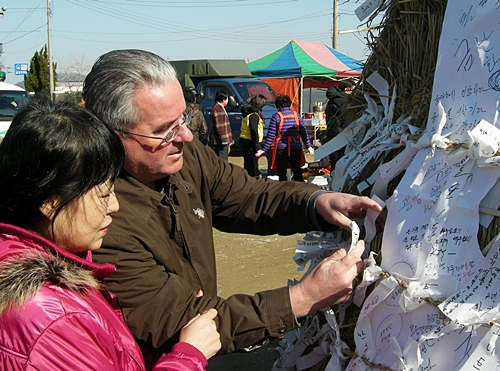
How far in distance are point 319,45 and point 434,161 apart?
48.8ft

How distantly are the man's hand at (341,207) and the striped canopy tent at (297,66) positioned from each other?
12503 mm

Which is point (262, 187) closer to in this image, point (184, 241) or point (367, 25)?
point (184, 241)

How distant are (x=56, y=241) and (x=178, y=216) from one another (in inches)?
29.6

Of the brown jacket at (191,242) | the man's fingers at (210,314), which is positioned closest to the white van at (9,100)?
the brown jacket at (191,242)

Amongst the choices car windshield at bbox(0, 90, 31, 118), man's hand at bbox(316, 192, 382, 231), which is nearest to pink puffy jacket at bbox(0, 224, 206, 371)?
man's hand at bbox(316, 192, 382, 231)

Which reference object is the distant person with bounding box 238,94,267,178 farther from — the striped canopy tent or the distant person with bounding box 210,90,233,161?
the striped canopy tent

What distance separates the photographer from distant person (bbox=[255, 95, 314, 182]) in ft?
28.1

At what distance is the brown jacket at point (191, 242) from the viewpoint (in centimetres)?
191

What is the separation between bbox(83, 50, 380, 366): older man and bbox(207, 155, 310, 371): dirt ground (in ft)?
4.57

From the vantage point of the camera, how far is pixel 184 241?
2.20 meters

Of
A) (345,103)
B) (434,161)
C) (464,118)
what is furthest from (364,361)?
(345,103)

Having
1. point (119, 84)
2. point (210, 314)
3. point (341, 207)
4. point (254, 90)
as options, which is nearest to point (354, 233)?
point (341, 207)

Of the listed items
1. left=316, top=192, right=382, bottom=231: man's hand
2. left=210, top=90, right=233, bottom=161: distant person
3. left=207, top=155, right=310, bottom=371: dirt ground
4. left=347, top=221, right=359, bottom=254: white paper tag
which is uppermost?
left=316, top=192, right=382, bottom=231: man's hand

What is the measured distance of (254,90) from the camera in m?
14.7
